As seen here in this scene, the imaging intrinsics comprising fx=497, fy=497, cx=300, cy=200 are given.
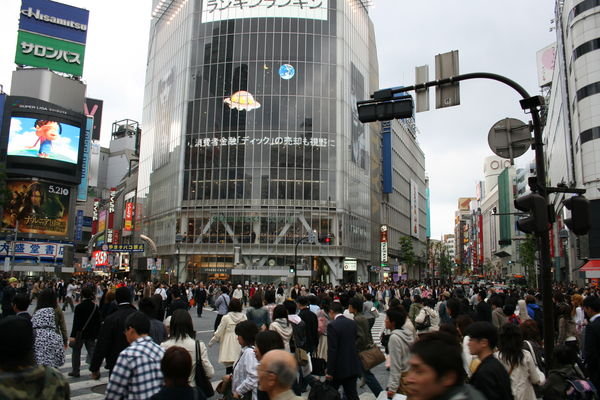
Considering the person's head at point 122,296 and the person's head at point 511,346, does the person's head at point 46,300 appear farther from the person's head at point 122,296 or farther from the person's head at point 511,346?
the person's head at point 511,346

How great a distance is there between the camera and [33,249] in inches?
2643

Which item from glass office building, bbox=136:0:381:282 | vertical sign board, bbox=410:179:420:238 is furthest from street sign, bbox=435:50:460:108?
vertical sign board, bbox=410:179:420:238

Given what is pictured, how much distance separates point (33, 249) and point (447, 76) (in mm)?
70502

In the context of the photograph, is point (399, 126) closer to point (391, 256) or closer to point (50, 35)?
point (391, 256)

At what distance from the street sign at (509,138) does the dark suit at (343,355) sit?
4.30 m

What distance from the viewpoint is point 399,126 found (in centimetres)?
9406

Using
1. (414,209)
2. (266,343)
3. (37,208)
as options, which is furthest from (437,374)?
(414,209)

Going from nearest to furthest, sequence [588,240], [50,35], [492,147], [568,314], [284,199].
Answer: [492,147]
[568,314]
[588,240]
[284,199]
[50,35]

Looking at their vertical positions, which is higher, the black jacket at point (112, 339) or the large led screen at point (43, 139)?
the large led screen at point (43, 139)

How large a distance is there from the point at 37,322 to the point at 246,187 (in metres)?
50.8

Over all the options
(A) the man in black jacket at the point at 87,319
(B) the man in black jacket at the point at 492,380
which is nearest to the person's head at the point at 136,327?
(B) the man in black jacket at the point at 492,380

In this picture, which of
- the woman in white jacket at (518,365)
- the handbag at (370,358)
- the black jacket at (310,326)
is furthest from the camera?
the black jacket at (310,326)

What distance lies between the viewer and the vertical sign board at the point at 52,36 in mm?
73062

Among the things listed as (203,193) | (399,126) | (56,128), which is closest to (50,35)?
(56,128)
